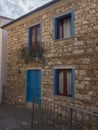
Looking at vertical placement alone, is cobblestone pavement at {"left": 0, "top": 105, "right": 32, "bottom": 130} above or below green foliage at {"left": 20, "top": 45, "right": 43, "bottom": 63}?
below

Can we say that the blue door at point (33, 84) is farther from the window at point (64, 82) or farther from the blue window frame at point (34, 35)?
the blue window frame at point (34, 35)

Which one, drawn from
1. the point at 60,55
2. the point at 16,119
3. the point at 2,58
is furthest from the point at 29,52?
the point at 16,119

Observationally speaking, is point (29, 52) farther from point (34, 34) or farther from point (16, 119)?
point (16, 119)

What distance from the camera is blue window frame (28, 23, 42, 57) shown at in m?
9.77

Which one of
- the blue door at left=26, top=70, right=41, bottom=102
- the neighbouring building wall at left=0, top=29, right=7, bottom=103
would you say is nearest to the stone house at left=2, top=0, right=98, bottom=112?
the blue door at left=26, top=70, right=41, bottom=102

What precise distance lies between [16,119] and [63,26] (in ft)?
15.7

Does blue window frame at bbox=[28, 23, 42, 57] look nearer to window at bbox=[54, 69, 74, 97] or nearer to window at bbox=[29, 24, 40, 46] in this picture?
window at bbox=[29, 24, 40, 46]

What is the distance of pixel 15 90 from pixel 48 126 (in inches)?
244

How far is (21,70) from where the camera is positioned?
10.8m

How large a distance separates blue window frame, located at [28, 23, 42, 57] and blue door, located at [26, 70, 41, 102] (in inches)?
60.1

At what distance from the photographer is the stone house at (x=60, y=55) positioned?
705 cm

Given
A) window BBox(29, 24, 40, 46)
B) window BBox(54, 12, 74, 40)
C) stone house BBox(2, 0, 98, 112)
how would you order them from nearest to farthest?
stone house BBox(2, 0, 98, 112) < window BBox(54, 12, 74, 40) < window BBox(29, 24, 40, 46)

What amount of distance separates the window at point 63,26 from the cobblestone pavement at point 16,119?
400 centimetres

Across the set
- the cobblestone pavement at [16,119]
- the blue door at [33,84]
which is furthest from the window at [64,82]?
the cobblestone pavement at [16,119]
